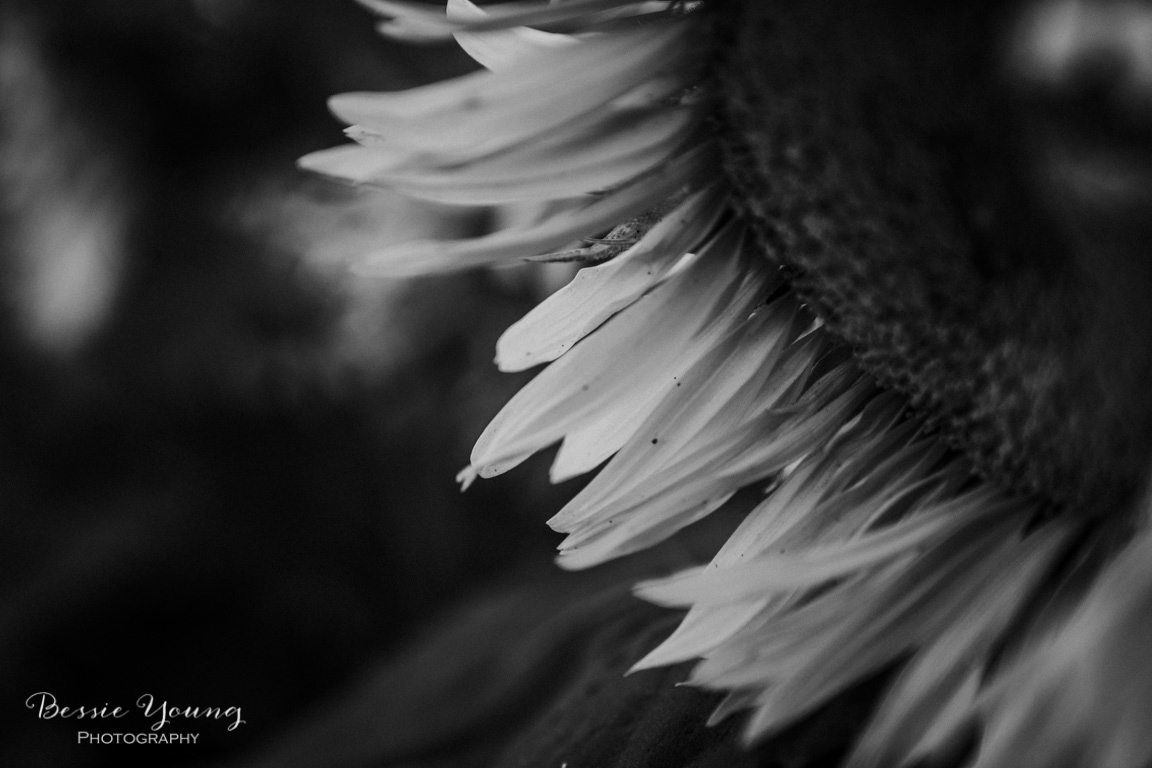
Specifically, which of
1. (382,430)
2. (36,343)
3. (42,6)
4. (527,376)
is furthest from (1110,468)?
(42,6)

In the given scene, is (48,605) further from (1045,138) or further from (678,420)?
(1045,138)

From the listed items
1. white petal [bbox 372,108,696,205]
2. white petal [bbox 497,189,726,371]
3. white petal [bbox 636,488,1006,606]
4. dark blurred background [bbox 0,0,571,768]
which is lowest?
white petal [bbox 636,488,1006,606]

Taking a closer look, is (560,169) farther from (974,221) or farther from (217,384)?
(217,384)

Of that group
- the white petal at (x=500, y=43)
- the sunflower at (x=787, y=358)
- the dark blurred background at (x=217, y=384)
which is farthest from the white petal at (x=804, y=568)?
the dark blurred background at (x=217, y=384)
